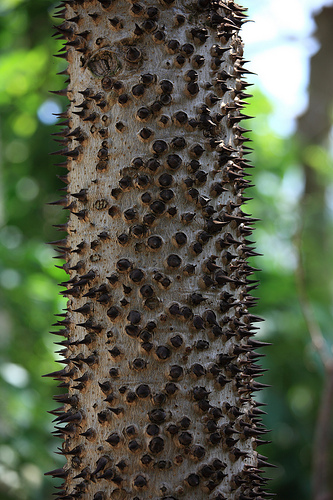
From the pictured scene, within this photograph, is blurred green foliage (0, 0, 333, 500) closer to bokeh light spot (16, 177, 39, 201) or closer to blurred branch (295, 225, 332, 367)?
bokeh light spot (16, 177, 39, 201)

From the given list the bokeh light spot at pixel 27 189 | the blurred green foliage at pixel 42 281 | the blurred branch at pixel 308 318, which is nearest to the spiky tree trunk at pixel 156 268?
the blurred branch at pixel 308 318

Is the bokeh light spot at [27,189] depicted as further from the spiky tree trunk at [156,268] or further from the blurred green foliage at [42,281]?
the spiky tree trunk at [156,268]

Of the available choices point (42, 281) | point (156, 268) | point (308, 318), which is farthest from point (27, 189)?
point (156, 268)

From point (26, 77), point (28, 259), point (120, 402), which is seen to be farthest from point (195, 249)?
point (26, 77)

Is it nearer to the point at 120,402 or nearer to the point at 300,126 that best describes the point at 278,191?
the point at 300,126

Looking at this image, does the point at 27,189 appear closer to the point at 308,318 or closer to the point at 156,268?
the point at 308,318

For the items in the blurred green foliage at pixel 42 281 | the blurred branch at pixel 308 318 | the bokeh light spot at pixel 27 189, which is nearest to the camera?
the blurred branch at pixel 308 318
